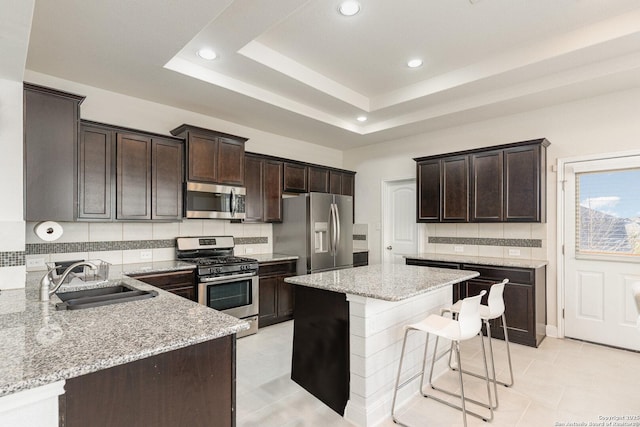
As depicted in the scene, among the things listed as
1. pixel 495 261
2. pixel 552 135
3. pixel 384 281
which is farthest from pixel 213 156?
pixel 552 135

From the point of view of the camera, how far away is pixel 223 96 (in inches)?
144

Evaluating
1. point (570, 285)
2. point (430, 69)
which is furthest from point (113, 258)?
point (570, 285)

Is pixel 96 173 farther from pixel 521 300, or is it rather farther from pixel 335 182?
pixel 521 300

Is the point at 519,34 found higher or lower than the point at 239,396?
higher

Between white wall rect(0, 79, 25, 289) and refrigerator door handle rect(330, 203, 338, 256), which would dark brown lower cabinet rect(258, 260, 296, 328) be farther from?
white wall rect(0, 79, 25, 289)

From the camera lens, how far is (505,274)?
3.74 metres

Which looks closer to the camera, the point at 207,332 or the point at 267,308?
the point at 207,332

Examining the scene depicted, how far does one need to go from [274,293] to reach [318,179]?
1975 millimetres

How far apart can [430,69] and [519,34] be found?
89cm

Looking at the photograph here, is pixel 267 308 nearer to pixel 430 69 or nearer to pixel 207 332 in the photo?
pixel 207 332

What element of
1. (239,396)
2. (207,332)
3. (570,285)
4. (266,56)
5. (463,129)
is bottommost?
(239,396)

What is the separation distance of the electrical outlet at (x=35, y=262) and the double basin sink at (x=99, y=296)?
1265 mm

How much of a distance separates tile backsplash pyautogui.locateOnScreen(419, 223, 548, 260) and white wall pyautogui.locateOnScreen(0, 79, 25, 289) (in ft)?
15.0

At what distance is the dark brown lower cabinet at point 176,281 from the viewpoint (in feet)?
10.5
